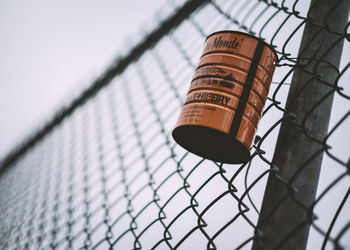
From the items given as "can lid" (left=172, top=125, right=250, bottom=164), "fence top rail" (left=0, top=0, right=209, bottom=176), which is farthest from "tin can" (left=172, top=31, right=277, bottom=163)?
"fence top rail" (left=0, top=0, right=209, bottom=176)

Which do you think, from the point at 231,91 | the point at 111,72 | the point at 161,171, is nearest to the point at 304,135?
the point at 231,91

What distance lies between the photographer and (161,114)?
6.66ft

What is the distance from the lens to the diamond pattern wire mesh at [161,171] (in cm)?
101

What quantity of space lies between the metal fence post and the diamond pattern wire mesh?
0.04 metres

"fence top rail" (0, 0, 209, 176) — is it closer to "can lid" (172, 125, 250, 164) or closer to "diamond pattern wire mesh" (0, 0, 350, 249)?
"diamond pattern wire mesh" (0, 0, 350, 249)

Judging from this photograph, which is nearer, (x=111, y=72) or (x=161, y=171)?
(x=161, y=171)

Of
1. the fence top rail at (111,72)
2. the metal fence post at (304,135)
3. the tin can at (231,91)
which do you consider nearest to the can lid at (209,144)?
the tin can at (231,91)

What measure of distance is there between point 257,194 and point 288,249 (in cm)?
42

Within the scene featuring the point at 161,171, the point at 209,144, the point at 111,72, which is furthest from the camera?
the point at 111,72

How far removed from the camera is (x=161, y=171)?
1.75 metres

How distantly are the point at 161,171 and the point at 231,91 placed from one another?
929mm

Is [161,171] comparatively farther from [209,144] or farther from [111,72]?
[111,72]

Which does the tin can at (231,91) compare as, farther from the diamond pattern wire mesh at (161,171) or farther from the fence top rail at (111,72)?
the fence top rail at (111,72)

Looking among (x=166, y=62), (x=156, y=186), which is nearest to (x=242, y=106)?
(x=156, y=186)
